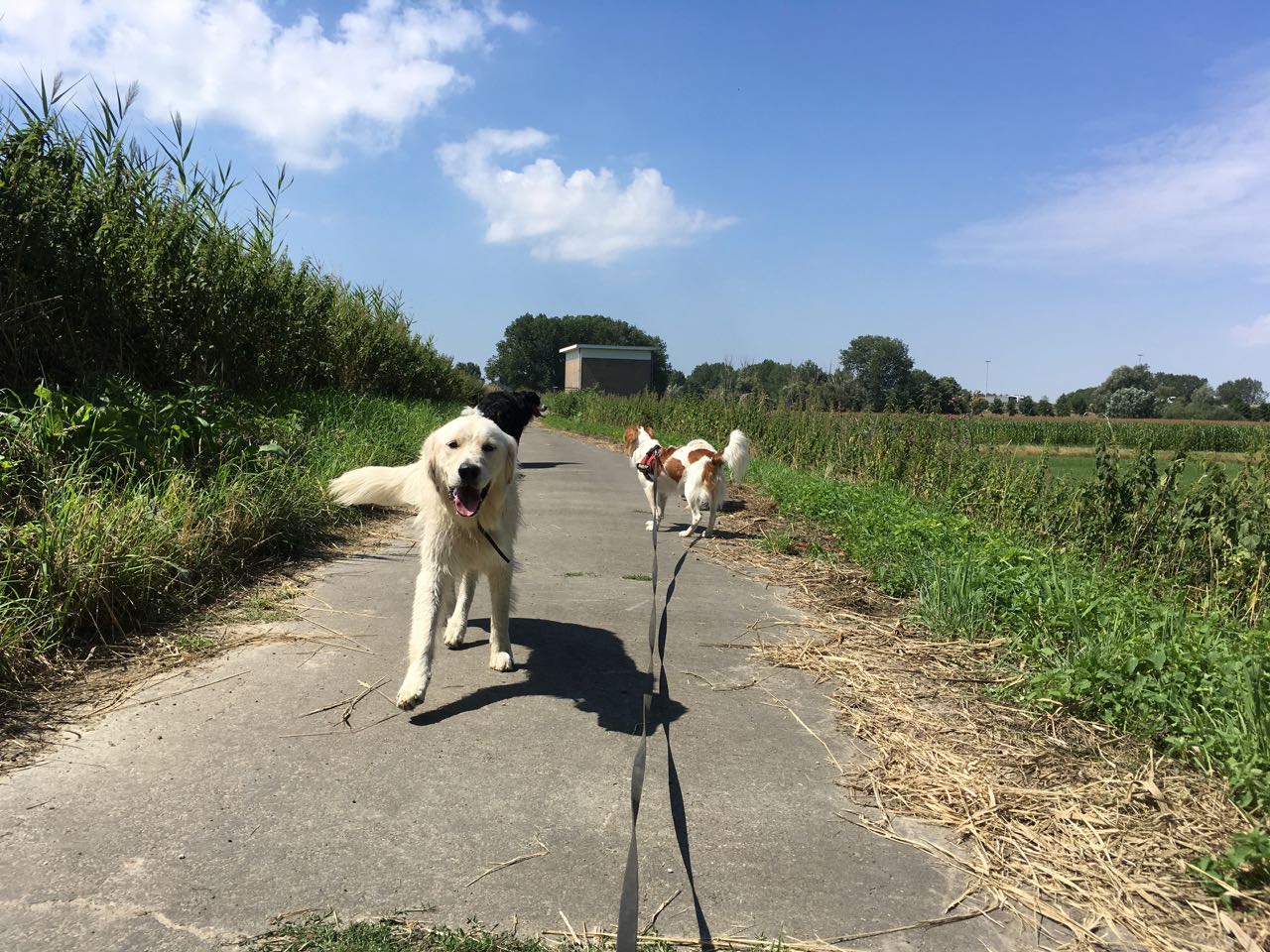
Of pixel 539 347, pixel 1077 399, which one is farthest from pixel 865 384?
pixel 539 347

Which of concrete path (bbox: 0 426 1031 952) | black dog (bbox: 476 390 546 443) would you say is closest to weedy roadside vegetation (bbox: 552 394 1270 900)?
concrete path (bbox: 0 426 1031 952)

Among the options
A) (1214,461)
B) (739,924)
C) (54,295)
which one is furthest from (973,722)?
(54,295)

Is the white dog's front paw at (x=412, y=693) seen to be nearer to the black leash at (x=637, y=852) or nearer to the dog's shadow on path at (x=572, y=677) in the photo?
the dog's shadow on path at (x=572, y=677)

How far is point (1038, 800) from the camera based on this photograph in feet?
9.46

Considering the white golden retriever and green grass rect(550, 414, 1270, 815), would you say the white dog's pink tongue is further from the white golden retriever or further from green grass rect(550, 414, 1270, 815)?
green grass rect(550, 414, 1270, 815)

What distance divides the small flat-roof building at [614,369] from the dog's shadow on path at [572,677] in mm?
51065

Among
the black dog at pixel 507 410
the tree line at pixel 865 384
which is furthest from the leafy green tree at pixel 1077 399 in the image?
the black dog at pixel 507 410

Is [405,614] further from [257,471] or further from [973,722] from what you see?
[973,722]

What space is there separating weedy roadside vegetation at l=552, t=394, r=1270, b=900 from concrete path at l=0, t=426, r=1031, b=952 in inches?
49.0

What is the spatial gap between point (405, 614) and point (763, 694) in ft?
8.11

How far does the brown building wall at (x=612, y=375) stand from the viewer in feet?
185

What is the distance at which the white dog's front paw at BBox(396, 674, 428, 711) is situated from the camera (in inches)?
135

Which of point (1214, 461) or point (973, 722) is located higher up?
point (1214, 461)

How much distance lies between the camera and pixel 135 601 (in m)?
4.25
